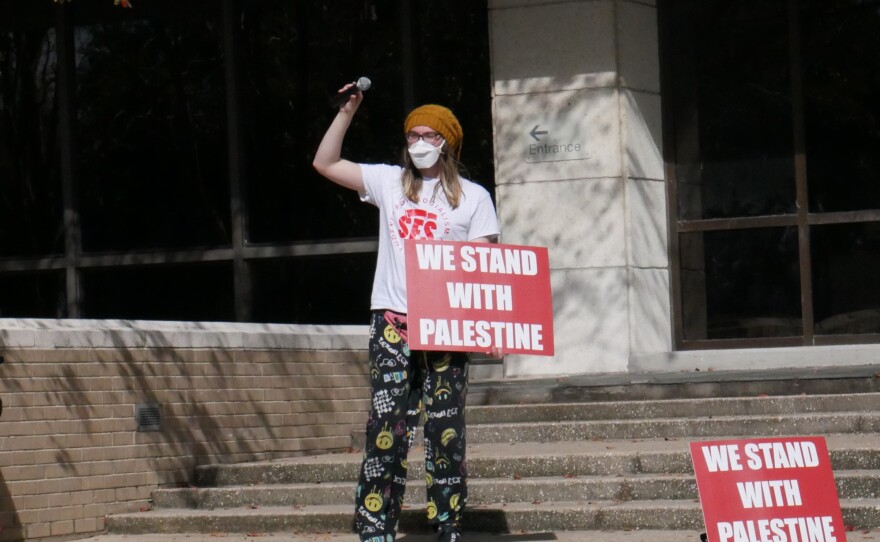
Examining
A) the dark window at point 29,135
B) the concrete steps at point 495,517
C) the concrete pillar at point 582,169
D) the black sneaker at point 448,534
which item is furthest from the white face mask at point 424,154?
the dark window at point 29,135

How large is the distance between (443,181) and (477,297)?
1.65 ft

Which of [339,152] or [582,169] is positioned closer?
[339,152]

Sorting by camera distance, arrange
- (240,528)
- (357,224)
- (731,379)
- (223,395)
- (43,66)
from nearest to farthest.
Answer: (240,528) < (223,395) < (731,379) < (357,224) < (43,66)

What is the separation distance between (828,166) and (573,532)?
5.53 metres

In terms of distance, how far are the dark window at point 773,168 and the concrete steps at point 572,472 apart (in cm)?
281

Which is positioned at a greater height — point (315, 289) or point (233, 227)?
point (233, 227)

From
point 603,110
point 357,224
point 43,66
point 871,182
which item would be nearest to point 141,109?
point 43,66

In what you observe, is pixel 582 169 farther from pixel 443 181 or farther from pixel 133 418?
pixel 443 181

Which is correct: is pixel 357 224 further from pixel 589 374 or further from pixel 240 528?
pixel 240 528

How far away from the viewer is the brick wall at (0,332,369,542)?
778 cm

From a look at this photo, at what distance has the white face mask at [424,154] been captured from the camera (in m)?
6.48

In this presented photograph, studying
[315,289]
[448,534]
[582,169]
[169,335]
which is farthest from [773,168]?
[448,534]

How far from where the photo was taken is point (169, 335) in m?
8.73

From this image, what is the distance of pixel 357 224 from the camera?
42.1ft
